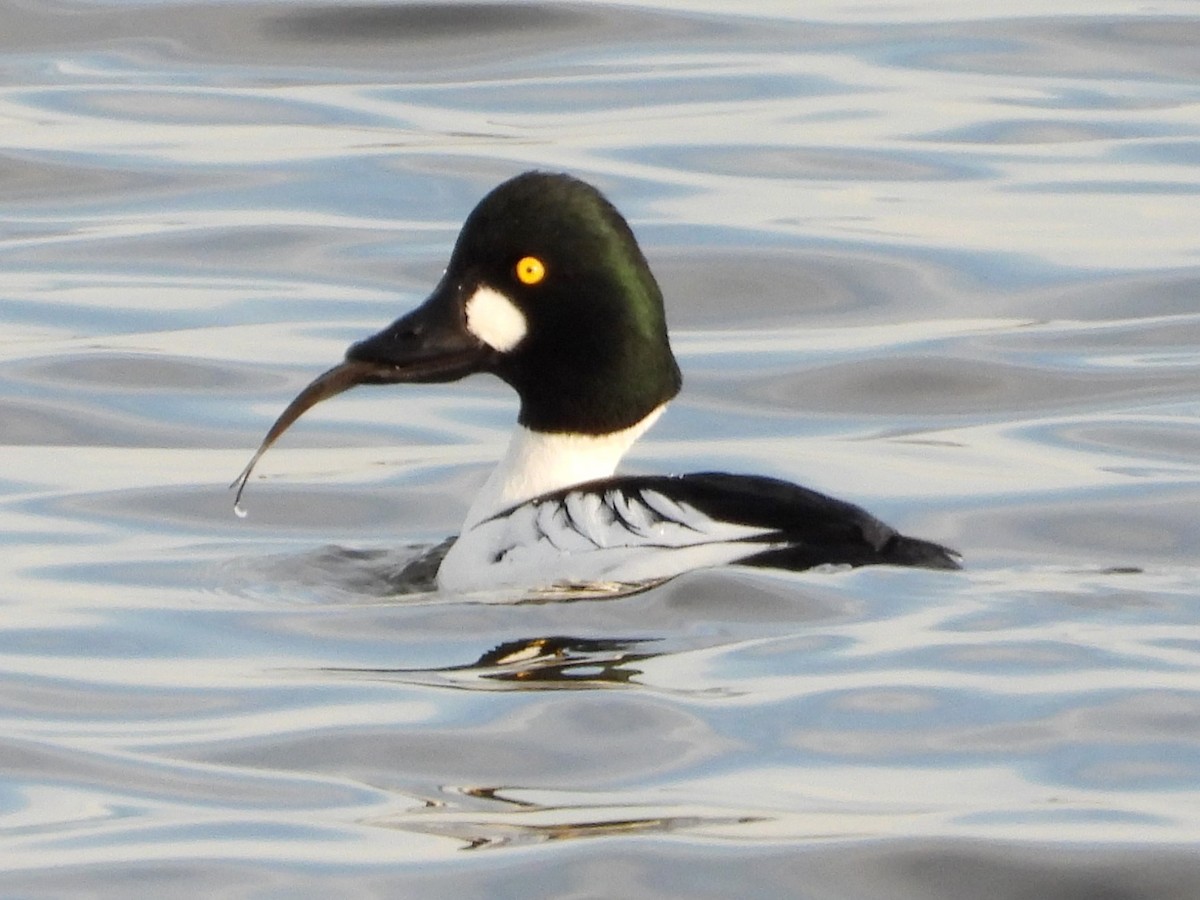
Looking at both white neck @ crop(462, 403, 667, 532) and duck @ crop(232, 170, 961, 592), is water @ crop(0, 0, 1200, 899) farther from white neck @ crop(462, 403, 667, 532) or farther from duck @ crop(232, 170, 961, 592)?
white neck @ crop(462, 403, 667, 532)

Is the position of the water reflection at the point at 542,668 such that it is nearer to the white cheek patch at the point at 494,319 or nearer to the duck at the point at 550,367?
the duck at the point at 550,367

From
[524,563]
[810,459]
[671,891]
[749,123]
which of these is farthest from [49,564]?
[749,123]

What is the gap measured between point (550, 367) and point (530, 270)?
0.88 ft

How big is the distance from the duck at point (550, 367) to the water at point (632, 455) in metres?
0.22

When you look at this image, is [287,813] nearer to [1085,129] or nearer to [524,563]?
[524,563]

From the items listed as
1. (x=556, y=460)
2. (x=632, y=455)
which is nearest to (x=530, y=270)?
(x=556, y=460)

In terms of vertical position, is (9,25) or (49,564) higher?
(9,25)

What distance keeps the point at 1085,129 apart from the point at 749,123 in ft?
5.26

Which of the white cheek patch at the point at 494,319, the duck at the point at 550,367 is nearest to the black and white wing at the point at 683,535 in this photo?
the duck at the point at 550,367

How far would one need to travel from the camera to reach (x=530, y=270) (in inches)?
282

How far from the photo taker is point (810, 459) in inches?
370

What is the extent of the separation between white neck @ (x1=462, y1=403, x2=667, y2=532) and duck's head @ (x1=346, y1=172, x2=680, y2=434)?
1.4 inches

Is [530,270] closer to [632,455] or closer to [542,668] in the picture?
[542,668]

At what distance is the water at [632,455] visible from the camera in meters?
5.27
